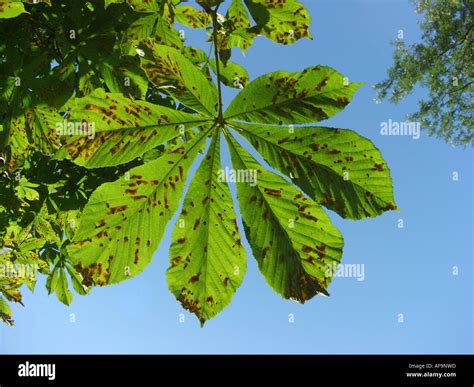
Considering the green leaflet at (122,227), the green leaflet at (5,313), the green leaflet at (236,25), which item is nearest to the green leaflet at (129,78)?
the green leaflet at (236,25)

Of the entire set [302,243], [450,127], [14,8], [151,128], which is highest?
[450,127]

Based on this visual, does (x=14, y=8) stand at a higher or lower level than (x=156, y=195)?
higher

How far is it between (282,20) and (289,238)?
60 cm

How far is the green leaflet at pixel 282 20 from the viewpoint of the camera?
104cm

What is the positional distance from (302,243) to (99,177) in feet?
4.85

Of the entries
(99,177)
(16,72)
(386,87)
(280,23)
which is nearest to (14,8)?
(16,72)

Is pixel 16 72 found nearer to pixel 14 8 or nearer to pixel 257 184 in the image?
pixel 14 8

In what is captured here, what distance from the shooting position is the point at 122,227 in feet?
2.71

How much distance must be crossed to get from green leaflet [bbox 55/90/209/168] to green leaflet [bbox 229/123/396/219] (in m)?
0.27

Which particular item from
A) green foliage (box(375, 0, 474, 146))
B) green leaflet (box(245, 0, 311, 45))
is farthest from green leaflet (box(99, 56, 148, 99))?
green foliage (box(375, 0, 474, 146))

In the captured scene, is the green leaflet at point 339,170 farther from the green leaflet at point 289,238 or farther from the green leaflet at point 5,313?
the green leaflet at point 5,313

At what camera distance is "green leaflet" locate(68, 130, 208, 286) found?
808 millimetres

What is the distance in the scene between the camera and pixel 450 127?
39.4ft

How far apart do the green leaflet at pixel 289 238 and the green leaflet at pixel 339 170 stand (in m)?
0.03
